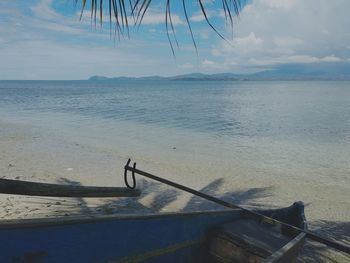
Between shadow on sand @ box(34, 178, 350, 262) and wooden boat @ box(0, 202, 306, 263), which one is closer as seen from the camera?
wooden boat @ box(0, 202, 306, 263)

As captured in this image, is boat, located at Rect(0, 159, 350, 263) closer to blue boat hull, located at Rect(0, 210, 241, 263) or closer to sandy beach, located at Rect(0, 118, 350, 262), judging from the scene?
blue boat hull, located at Rect(0, 210, 241, 263)

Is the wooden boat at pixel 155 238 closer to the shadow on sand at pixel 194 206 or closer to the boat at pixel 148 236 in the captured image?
the boat at pixel 148 236

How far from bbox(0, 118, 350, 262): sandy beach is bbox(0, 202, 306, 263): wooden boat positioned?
6.41ft

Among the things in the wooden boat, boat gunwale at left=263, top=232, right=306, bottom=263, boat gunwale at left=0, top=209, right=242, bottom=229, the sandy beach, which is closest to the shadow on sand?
the sandy beach

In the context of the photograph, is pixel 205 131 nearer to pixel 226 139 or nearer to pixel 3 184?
pixel 226 139

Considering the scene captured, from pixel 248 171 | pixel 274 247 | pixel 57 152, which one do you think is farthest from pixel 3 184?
pixel 57 152

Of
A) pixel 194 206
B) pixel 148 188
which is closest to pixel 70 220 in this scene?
pixel 194 206

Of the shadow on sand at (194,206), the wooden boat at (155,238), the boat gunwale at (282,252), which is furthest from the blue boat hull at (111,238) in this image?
the shadow on sand at (194,206)

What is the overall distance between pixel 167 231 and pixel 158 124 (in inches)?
738

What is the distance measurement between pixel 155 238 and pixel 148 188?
509 cm

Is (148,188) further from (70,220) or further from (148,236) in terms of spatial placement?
(70,220)

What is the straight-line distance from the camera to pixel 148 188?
8.52 m

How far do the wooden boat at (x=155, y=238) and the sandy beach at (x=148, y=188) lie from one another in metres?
1.95

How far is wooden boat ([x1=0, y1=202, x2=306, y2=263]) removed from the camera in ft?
8.69
